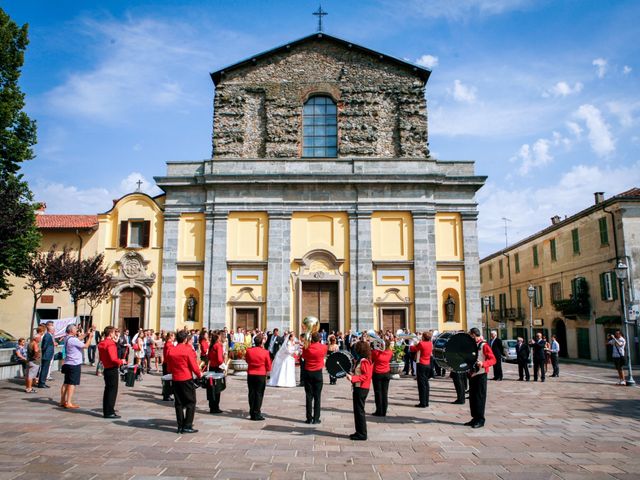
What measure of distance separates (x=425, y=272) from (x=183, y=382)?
1735 cm

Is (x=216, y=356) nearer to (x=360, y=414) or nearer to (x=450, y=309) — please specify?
(x=360, y=414)

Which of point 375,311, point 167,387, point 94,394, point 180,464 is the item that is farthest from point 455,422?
point 375,311

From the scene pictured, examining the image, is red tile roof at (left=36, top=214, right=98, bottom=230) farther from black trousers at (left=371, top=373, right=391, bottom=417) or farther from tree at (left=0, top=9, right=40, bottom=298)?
black trousers at (left=371, top=373, right=391, bottom=417)

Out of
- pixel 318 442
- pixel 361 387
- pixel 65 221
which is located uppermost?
pixel 65 221

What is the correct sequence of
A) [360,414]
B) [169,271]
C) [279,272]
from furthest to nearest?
[169,271], [279,272], [360,414]

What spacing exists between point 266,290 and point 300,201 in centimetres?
473

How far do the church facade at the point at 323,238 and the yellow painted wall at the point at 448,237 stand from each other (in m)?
0.05

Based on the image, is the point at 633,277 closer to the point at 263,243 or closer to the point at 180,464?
the point at 263,243

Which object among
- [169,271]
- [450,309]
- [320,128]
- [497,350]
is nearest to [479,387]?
[497,350]

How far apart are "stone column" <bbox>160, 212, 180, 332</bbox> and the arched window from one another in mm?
7914

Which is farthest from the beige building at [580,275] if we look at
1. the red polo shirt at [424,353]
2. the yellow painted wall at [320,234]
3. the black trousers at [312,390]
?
the black trousers at [312,390]

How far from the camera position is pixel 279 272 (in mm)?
24672

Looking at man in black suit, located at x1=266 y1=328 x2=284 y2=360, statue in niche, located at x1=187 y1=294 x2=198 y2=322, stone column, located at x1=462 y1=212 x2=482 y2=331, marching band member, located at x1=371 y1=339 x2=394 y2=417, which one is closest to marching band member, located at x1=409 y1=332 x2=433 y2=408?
marching band member, located at x1=371 y1=339 x2=394 y2=417

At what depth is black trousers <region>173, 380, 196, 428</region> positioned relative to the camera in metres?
8.89
